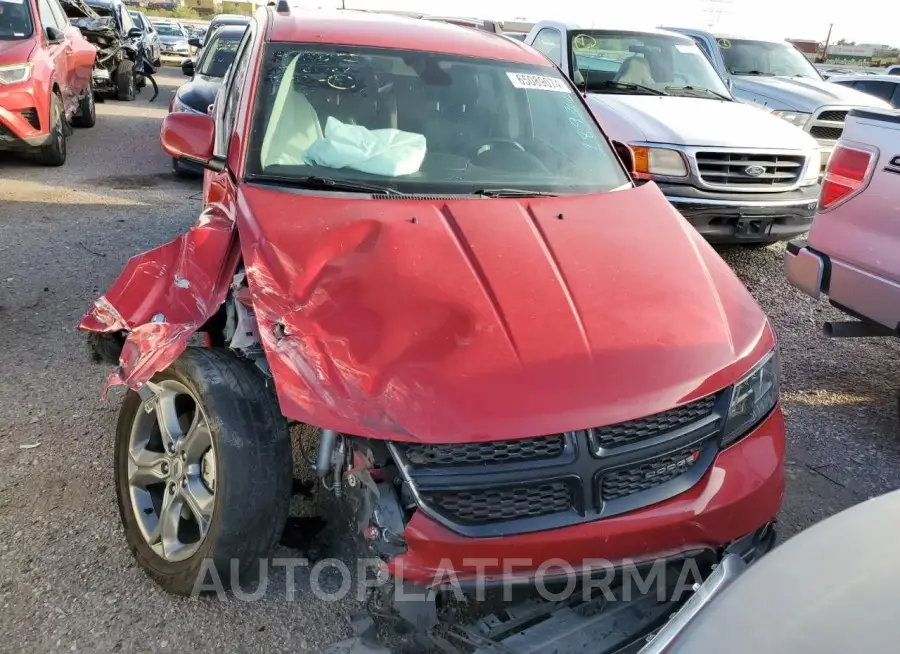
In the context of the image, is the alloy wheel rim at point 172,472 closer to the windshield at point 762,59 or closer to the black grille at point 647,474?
the black grille at point 647,474

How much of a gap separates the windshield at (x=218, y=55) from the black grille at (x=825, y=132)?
21.4ft

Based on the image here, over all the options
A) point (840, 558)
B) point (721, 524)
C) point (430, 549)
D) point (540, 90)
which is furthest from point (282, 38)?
point (840, 558)

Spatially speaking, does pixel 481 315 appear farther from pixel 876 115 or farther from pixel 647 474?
pixel 876 115

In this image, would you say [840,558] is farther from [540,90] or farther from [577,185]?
[540,90]

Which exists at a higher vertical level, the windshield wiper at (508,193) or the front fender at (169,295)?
the windshield wiper at (508,193)

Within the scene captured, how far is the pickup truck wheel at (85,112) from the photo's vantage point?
11.1 metres

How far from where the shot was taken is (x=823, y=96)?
8883 mm

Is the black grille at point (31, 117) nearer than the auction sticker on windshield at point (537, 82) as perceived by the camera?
No

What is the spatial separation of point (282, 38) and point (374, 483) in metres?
2.25

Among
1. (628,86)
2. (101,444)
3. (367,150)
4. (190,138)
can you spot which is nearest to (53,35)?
(628,86)

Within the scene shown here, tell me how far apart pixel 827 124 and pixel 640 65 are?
9.06 ft

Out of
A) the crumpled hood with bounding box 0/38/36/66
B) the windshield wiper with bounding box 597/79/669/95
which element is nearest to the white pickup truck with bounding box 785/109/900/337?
the windshield wiper with bounding box 597/79/669/95

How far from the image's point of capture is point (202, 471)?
252 cm

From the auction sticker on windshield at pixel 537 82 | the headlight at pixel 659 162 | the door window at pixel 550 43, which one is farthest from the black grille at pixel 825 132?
the auction sticker on windshield at pixel 537 82
